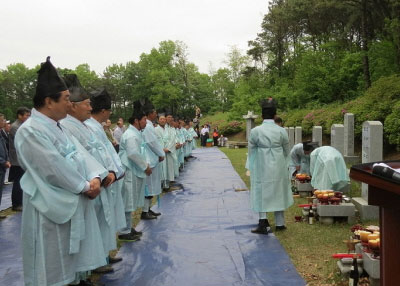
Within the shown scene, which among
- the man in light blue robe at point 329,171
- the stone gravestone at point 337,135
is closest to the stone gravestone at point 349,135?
the stone gravestone at point 337,135

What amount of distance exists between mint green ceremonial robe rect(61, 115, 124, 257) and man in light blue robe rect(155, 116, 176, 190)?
6.01 meters

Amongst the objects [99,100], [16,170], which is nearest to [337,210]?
[99,100]

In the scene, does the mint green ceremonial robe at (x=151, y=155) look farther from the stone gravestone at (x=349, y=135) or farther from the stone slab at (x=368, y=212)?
the stone gravestone at (x=349, y=135)

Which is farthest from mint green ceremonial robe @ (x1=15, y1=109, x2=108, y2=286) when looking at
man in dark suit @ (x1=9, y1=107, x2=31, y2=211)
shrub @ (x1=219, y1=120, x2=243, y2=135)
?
shrub @ (x1=219, y1=120, x2=243, y2=135)

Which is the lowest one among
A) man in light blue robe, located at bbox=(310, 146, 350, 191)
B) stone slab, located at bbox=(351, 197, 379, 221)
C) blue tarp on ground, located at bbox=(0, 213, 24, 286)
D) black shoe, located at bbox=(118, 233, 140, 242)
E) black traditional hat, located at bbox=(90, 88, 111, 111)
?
blue tarp on ground, located at bbox=(0, 213, 24, 286)

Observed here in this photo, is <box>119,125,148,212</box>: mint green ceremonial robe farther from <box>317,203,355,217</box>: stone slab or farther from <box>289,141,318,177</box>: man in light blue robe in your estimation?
<box>289,141,318,177</box>: man in light blue robe

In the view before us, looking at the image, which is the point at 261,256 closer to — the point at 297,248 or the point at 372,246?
the point at 297,248

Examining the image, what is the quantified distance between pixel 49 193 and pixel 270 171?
387 cm

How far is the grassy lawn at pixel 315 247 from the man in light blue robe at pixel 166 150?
4023 mm

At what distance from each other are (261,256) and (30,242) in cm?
287

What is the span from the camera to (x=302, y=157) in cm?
977

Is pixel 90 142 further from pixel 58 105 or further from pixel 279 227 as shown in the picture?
pixel 279 227

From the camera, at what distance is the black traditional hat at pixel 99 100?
5102mm

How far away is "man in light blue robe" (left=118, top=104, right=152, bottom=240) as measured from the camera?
6.18 metres
